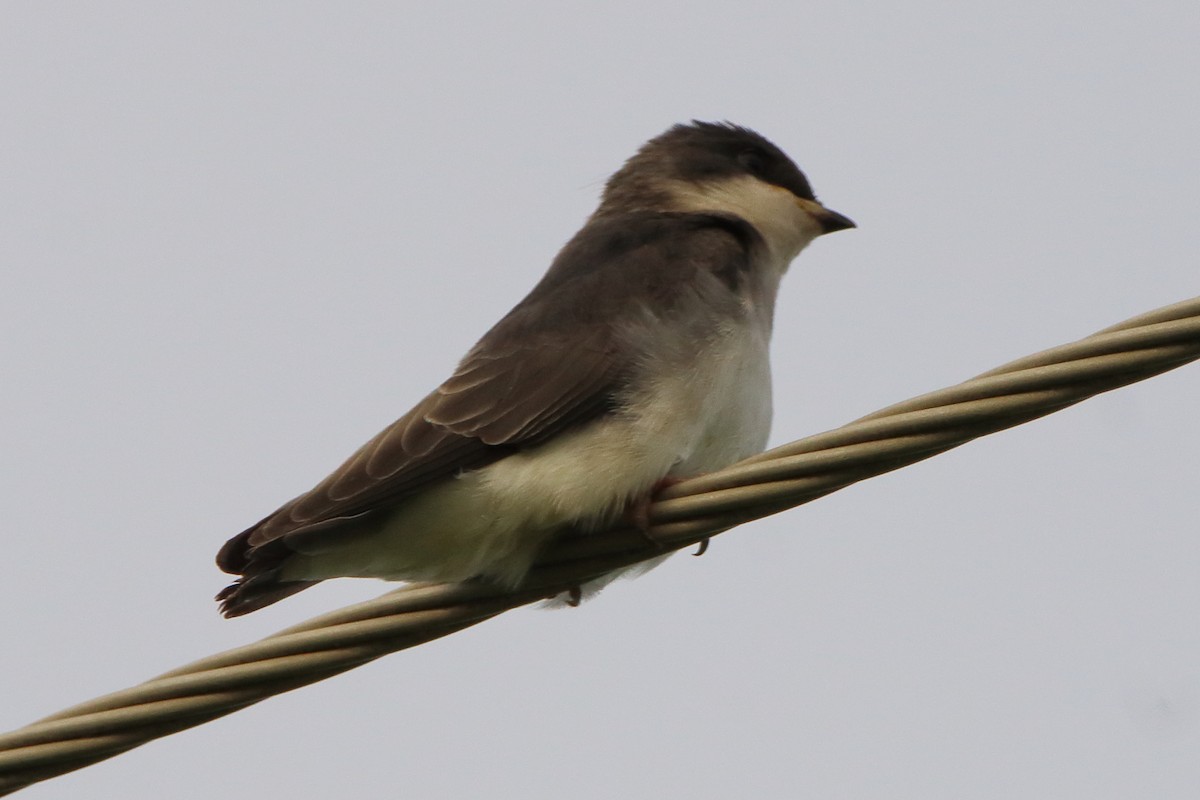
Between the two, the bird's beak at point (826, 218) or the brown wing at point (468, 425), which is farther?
the bird's beak at point (826, 218)

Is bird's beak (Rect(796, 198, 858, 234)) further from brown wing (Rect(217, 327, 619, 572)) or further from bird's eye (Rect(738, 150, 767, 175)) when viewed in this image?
Answer: brown wing (Rect(217, 327, 619, 572))

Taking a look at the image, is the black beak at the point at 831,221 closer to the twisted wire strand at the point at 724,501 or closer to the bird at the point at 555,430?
the bird at the point at 555,430

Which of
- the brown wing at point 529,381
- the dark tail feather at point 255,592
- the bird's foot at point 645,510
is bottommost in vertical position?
the dark tail feather at point 255,592

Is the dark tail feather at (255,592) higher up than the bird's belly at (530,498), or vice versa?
the bird's belly at (530,498)

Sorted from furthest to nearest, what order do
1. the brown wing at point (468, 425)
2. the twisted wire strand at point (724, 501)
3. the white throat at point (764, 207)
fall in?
the white throat at point (764, 207)
the brown wing at point (468, 425)
the twisted wire strand at point (724, 501)

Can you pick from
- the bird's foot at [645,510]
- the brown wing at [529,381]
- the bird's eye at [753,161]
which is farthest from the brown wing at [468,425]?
the bird's eye at [753,161]

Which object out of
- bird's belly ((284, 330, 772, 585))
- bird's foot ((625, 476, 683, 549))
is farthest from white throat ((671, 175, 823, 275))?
bird's foot ((625, 476, 683, 549))

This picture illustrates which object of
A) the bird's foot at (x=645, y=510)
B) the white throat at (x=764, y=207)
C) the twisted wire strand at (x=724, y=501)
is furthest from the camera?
the white throat at (x=764, y=207)
